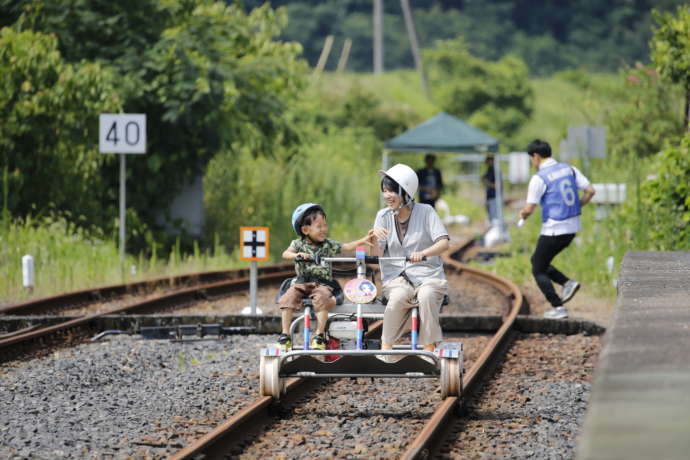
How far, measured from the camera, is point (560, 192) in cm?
1093

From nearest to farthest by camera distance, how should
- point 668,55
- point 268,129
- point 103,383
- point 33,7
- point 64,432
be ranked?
1. point 64,432
2. point 103,383
3. point 668,55
4. point 33,7
5. point 268,129

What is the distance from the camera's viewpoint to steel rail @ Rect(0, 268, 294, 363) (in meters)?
9.84

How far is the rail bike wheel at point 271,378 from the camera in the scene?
7.11 metres

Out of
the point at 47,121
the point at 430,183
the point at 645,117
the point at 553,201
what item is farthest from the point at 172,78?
the point at 645,117

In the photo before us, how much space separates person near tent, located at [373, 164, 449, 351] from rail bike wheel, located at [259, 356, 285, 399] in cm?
72

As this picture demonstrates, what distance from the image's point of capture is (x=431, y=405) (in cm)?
755

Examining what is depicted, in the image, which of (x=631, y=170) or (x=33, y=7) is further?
(x=33, y=7)

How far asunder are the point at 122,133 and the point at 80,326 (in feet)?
15.9

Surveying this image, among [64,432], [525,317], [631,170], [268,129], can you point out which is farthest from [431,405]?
[268,129]

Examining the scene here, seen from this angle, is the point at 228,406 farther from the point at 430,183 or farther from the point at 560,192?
the point at 430,183

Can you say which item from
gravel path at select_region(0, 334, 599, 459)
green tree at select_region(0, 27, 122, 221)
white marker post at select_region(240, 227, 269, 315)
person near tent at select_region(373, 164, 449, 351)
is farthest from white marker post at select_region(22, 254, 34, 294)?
person near tent at select_region(373, 164, 449, 351)

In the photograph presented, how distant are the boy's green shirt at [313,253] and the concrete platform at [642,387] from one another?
7.05 feet

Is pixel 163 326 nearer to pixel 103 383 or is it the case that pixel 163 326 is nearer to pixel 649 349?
pixel 103 383

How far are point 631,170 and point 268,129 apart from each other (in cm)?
747
